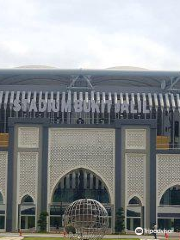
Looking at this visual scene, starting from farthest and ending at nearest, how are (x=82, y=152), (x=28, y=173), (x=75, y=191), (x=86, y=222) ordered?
(x=75, y=191) < (x=82, y=152) < (x=28, y=173) < (x=86, y=222)

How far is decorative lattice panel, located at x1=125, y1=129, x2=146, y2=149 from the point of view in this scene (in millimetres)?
68562

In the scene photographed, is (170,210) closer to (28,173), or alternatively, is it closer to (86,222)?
(28,173)

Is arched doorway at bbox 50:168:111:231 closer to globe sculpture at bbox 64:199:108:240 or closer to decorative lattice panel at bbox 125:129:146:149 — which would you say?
decorative lattice panel at bbox 125:129:146:149

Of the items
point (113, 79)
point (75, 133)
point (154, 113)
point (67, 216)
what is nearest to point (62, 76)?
point (113, 79)

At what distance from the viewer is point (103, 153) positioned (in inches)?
2702

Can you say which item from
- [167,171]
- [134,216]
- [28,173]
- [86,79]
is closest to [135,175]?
[167,171]

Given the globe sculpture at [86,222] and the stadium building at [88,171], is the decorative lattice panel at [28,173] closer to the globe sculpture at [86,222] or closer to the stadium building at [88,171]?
the stadium building at [88,171]

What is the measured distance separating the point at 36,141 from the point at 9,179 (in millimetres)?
4901

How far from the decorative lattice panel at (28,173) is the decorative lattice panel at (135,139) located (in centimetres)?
986

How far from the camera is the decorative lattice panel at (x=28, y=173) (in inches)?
2672

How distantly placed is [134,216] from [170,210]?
4001 millimetres

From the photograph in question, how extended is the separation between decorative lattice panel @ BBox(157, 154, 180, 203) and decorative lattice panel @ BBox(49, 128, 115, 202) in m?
4.99

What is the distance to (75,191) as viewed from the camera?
2805 inches

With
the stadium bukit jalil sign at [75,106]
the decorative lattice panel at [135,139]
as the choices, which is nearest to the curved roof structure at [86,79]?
the stadium bukit jalil sign at [75,106]
